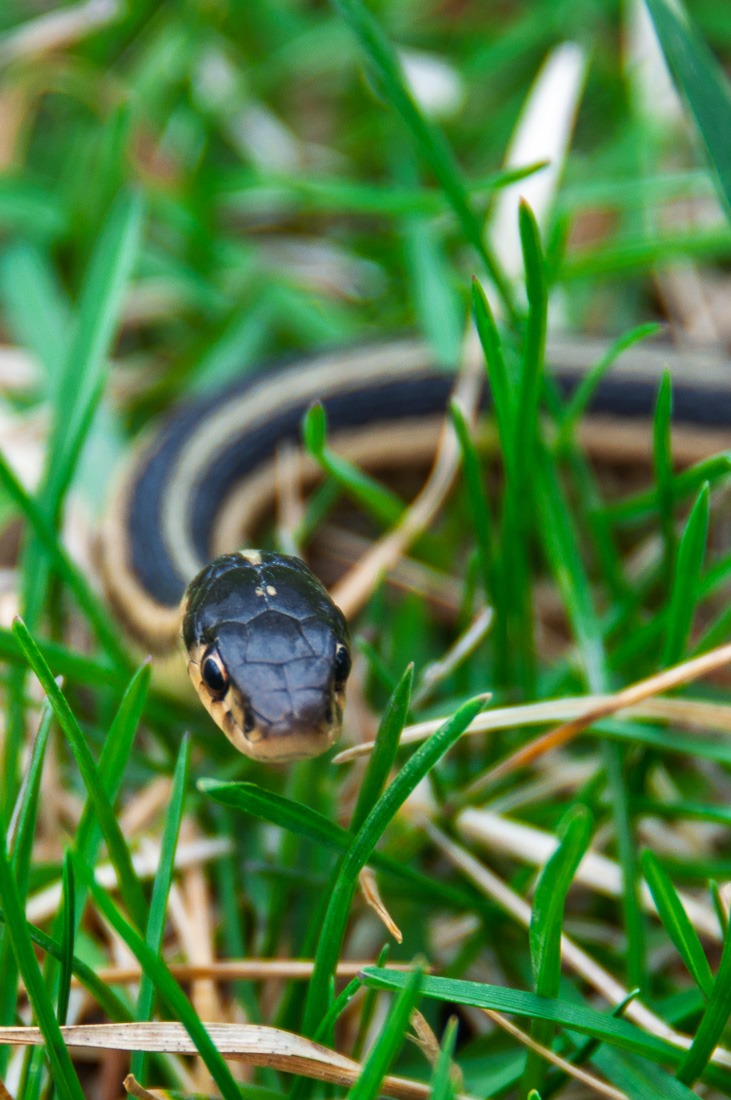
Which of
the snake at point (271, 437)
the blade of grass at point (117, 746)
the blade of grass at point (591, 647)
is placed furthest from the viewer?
the snake at point (271, 437)

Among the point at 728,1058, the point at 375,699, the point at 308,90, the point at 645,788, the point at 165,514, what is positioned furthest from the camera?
the point at 308,90

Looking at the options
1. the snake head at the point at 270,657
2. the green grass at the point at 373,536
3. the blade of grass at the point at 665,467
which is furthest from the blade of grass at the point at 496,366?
the snake head at the point at 270,657

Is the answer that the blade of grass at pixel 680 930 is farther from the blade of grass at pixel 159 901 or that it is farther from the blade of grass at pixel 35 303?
the blade of grass at pixel 35 303

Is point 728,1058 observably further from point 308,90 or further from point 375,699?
point 308,90

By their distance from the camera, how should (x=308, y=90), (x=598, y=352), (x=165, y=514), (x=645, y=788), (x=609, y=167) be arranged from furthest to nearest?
(x=308, y=90), (x=609, y=167), (x=598, y=352), (x=165, y=514), (x=645, y=788)

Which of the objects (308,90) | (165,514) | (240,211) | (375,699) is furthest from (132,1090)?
(308,90)

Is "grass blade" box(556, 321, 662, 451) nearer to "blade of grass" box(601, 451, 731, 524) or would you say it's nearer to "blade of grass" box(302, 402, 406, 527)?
"blade of grass" box(601, 451, 731, 524)
